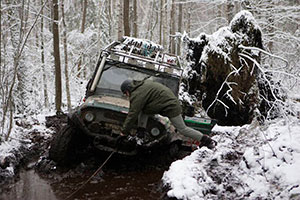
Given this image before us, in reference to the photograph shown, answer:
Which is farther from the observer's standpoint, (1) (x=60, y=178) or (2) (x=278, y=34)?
(2) (x=278, y=34)

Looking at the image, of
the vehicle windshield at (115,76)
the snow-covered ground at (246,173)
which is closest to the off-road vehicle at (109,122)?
the vehicle windshield at (115,76)

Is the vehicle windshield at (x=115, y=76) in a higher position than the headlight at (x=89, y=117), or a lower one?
higher

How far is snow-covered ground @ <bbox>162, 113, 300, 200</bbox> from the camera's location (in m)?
3.28

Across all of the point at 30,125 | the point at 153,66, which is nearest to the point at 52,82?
the point at 30,125

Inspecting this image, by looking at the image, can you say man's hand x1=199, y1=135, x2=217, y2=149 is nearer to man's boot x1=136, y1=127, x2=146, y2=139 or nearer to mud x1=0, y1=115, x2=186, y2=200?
mud x1=0, y1=115, x2=186, y2=200

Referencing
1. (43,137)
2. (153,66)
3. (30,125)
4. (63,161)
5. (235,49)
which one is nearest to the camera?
(63,161)

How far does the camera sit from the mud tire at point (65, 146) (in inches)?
194

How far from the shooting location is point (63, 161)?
5031 millimetres

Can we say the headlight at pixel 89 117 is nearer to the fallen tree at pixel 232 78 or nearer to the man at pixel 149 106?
the man at pixel 149 106

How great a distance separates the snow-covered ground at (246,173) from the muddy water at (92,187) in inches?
24.6

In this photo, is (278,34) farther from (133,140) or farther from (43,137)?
(43,137)

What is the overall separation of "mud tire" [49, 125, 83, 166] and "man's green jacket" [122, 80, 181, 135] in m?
1.09

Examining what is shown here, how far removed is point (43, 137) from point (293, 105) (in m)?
7.02

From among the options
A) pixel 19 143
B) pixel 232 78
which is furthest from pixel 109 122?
pixel 232 78
